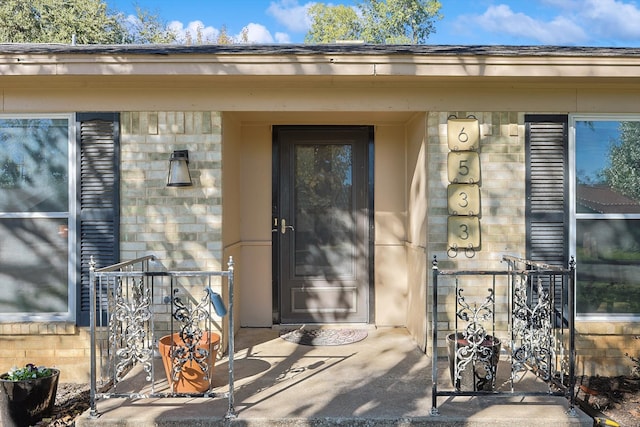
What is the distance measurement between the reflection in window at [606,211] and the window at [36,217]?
15.1 ft

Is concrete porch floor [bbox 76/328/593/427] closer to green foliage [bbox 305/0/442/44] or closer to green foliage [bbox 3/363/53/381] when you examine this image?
green foliage [bbox 3/363/53/381]

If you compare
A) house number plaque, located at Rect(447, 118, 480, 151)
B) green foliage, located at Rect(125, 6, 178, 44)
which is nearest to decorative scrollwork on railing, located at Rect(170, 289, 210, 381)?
house number plaque, located at Rect(447, 118, 480, 151)

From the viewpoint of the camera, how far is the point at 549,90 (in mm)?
4410

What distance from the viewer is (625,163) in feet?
14.8

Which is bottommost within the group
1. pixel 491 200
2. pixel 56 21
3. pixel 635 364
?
pixel 635 364

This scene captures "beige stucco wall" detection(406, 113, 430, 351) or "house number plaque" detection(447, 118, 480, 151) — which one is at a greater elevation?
"house number plaque" detection(447, 118, 480, 151)

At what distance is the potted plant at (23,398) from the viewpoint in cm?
354

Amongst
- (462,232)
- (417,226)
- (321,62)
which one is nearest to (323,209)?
(417,226)

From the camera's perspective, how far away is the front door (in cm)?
552

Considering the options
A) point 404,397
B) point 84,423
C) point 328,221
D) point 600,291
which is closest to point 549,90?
point 600,291

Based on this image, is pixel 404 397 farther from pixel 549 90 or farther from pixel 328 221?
pixel 549 90

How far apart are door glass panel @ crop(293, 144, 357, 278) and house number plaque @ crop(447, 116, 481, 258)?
1385 mm

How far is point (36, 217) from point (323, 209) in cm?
281

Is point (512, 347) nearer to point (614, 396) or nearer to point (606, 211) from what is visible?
point (614, 396)
